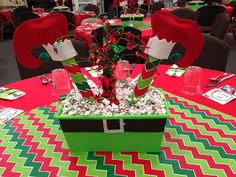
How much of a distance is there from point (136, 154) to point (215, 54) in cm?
109

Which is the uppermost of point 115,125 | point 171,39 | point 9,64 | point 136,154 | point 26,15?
point 171,39

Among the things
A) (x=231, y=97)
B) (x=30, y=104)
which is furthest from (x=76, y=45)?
(x=231, y=97)

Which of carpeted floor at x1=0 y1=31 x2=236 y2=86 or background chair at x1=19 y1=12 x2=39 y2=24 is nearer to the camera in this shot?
carpeted floor at x1=0 y1=31 x2=236 y2=86

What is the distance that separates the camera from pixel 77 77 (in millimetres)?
809

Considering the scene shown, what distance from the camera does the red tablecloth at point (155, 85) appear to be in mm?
1048

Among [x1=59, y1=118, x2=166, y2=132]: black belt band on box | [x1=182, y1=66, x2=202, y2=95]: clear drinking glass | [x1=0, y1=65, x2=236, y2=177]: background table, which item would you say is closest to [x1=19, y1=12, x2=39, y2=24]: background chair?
[x1=0, y1=65, x2=236, y2=177]: background table

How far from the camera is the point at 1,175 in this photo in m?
0.73

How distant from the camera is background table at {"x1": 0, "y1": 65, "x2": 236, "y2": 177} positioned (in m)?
0.73

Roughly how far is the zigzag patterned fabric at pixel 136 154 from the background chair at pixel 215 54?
714 mm

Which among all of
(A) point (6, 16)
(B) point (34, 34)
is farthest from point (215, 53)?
(A) point (6, 16)

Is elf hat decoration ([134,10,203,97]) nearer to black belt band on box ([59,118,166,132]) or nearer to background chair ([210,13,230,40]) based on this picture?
black belt band on box ([59,118,166,132])

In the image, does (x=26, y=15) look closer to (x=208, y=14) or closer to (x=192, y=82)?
(x=208, y=14)

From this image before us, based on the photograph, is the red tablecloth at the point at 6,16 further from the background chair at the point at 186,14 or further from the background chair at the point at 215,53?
the background chair at the point at 215,53

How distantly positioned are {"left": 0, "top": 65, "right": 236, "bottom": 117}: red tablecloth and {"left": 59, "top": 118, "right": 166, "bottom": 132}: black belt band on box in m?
0.41
